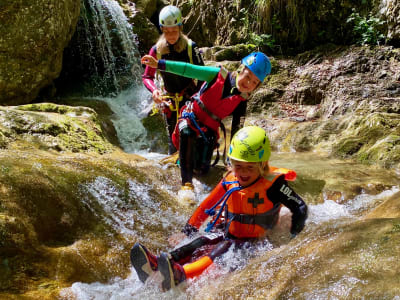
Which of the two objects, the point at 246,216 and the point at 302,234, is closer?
the point at 302,234

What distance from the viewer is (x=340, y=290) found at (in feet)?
4.89

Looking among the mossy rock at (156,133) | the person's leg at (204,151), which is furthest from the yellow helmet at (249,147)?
the mossy rock at (156,133)

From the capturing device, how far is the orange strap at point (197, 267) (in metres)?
2.27

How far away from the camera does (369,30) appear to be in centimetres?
760

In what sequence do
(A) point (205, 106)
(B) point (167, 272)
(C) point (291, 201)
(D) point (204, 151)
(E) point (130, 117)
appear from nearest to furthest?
(B) point (167, 272), (C) point (291, 201), (A) point (205, 106), (D) point (204, 151), (E) point (130, 117)

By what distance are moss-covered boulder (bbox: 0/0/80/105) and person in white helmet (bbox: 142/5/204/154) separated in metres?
3.88

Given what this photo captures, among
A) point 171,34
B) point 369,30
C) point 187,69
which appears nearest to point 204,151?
point 187,69

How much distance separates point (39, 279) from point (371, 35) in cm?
811

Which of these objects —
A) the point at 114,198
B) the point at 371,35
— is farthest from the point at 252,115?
the point at 114,198

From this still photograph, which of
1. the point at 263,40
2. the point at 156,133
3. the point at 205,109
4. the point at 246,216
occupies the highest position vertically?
the point at 263,40

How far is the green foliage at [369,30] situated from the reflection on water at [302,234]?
14.5 ft

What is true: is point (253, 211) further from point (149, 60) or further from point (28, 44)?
point (28, 44)

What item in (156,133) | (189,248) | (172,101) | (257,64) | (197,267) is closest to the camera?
(197,267)

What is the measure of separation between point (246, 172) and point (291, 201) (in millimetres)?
416
